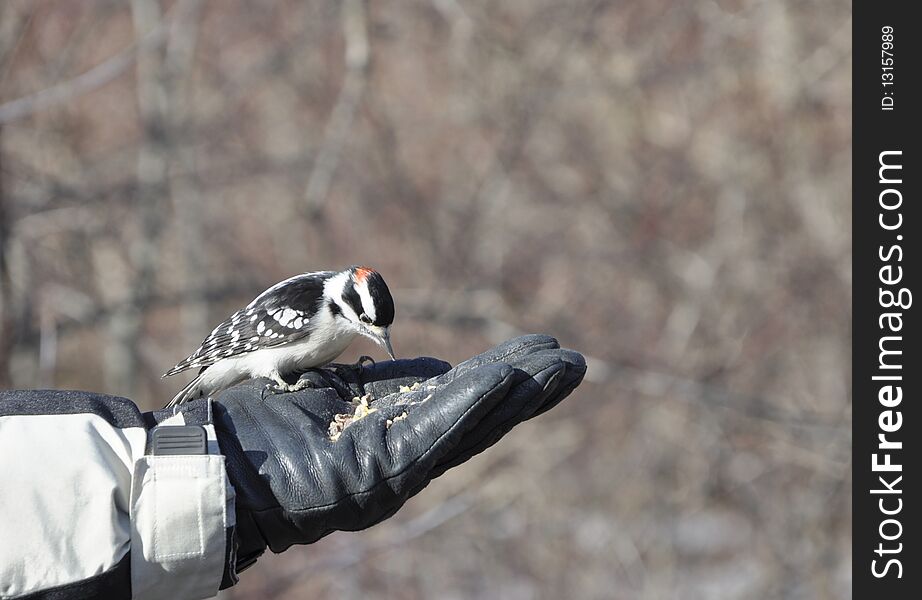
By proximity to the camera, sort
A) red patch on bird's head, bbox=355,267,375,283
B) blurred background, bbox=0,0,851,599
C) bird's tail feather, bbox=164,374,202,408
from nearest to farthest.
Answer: red patch on bird's head, bbox=355,267,375,283, bird's tail feather, bbox=164,374,202,408, blurred background, bbox=0,0,851,599

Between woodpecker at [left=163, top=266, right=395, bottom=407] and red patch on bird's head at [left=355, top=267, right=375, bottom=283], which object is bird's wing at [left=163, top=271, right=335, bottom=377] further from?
red patch on bird's head at [left=355, top=267, right=375, bottom=283]

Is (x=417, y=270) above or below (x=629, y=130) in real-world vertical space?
below

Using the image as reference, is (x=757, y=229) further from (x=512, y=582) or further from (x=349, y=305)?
(x=349, y=305)

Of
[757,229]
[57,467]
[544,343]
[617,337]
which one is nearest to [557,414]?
[617,337]

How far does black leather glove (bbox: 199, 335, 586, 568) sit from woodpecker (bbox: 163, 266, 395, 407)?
3.46 ft

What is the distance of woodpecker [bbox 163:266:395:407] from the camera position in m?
4.28

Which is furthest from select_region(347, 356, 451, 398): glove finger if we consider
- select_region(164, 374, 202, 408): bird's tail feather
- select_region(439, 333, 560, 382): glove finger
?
select_region(164, 374, 202, 408): bird's tail feather

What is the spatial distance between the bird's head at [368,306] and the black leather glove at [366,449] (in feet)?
3.63

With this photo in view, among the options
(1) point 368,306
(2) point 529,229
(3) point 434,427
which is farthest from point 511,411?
(2) point 529,229

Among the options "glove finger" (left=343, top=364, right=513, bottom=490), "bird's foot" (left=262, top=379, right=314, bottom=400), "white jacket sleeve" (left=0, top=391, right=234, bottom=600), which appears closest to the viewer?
"white jacket sleeve" (left=0, top=391, right=234, bottom=600)

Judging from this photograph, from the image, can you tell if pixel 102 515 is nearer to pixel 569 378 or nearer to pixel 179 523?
pixel 179 523

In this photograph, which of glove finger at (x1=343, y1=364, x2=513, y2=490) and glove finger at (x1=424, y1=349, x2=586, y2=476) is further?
glove finger at (x1=424, y1=349, x2=586, y2=476)

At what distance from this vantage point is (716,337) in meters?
9.31

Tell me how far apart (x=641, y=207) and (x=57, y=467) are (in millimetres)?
7938
